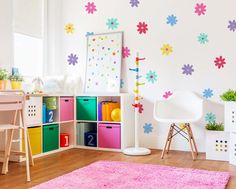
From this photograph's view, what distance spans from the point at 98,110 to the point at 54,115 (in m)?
0.55

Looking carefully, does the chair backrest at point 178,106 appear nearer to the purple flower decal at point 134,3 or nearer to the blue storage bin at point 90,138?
the blue storage bin at point 90,138

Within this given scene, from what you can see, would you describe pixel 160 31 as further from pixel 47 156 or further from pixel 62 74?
pixel 47 156

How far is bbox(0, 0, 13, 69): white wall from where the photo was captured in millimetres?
3832

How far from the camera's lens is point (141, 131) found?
4.23m

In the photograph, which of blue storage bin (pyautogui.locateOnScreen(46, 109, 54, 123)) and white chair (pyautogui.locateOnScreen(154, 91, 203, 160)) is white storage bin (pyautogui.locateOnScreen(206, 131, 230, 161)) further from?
blue storage bin (pyautogui.locateOnScreen(46, 109, 54, 123))

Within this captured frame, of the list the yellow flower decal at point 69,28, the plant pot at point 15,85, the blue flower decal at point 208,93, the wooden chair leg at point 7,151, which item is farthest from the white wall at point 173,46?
the wooden chair leg at point 7,151

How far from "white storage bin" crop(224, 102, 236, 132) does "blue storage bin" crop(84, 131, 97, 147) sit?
1.64 m

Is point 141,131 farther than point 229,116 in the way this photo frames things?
Yes

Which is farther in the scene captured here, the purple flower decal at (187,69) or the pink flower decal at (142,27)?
the pink flower decal at (142,27)

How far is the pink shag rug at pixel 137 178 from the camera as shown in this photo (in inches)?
97.4

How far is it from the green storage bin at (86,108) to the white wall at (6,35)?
98cm

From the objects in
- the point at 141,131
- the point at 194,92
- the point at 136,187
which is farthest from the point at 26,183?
the point at 194,92

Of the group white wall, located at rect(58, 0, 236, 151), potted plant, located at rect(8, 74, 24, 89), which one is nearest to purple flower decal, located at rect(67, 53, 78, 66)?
white wall, located at rect(58, 0, 236, 151)

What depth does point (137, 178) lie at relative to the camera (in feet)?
8.83
